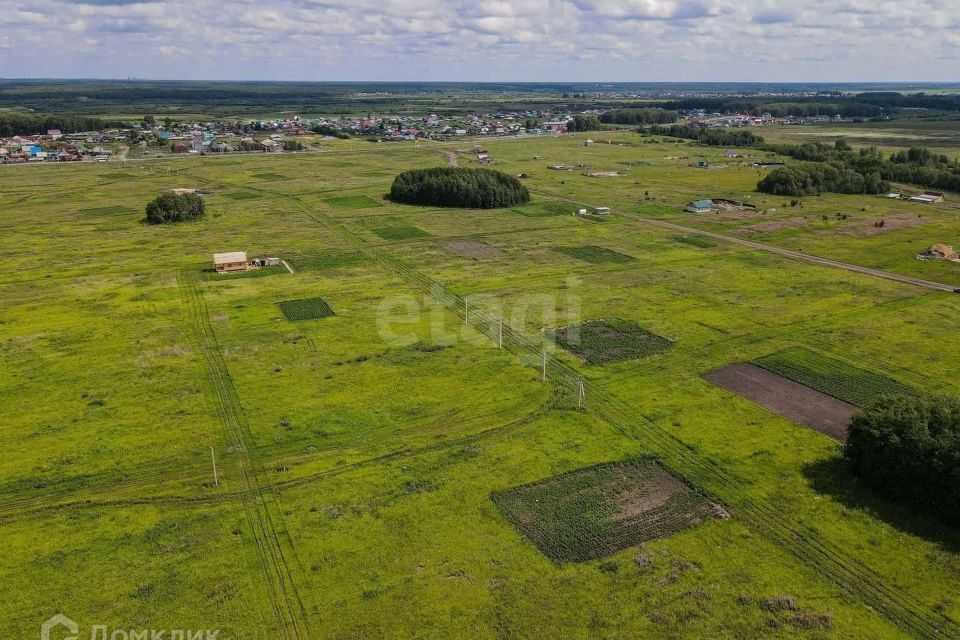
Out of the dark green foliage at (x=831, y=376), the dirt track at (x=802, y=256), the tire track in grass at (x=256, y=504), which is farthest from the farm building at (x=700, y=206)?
the tire track in grass at (x=256, y=504)

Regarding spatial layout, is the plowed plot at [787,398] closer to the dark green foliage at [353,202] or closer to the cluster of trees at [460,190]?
the cluster of trees at [460,190]

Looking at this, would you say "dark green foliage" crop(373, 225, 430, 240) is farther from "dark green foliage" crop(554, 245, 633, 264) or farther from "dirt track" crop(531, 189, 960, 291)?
"dirt track" crop(531, 189, 960, 291)

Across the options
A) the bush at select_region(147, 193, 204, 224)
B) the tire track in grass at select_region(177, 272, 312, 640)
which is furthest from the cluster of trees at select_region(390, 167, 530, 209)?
the tire track in grass at select_region(177, 272, 312, 640)

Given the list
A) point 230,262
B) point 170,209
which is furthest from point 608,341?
point 170,209

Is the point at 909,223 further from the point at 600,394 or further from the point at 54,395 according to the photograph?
the point at 54,395

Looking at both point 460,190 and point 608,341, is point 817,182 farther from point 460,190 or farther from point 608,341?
point 608,341

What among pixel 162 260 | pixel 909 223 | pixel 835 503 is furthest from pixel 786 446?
pixel 909 223
